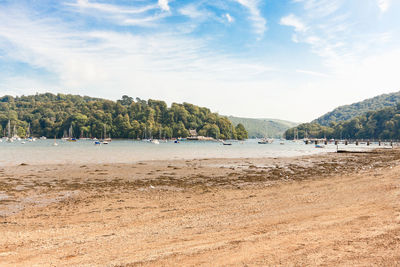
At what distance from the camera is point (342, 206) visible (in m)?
Answer: 12.2

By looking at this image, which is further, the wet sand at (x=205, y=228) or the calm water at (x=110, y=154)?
the calm water at (x=110, y=154)

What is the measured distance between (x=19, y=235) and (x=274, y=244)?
27.2ft

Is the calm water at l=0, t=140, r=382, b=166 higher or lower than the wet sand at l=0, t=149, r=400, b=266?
lower

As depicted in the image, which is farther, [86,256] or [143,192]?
[143,192]

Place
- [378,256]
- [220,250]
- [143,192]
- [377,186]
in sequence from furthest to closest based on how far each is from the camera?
[143,192], [377,186], [220,250], [378,256]

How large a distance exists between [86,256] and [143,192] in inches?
450

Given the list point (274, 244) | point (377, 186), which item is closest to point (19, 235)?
point (274, 244)

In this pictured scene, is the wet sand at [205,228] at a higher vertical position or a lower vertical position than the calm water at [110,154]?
higher

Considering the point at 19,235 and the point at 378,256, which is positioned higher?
the point at 378,256

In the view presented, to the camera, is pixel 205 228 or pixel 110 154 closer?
pixel 205 228

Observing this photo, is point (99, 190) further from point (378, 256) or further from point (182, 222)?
point (378, 256)

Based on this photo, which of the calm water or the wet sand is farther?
the calm water

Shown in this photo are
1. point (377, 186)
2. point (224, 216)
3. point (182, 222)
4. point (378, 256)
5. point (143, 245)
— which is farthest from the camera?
point (377, 186)

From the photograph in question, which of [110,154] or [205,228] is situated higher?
[205,228]
